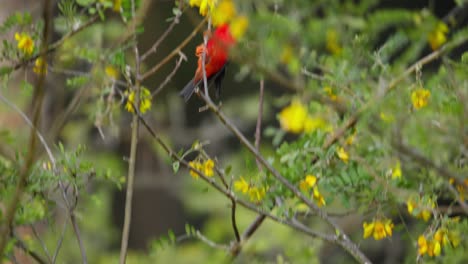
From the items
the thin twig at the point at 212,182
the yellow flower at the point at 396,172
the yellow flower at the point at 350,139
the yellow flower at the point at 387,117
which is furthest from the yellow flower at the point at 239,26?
the yellow flower at the point at 396,172

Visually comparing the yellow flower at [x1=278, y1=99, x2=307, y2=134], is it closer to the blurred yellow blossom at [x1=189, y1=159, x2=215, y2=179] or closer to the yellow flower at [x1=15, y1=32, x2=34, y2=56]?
the blurred yellow blossom at [x1=189, y1=159, x2=215, y2=179]

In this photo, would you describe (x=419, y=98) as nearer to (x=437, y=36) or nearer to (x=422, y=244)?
(x=437, y=36)

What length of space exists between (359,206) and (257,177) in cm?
35

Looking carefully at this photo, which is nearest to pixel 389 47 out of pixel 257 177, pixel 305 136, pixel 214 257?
pixel 305 136

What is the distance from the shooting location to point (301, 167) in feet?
8.89

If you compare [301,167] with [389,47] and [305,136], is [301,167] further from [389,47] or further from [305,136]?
[389,47]

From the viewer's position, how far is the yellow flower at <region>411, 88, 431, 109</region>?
2.52 meters

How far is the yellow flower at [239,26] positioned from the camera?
6.57 feet

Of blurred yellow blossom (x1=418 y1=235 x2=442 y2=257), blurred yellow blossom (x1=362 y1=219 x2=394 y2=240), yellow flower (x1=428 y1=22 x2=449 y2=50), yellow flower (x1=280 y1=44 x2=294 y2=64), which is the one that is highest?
yellow flower (x1=280 y1=44 x2=294 y2=64)

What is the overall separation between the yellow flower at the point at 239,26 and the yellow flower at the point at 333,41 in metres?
0.23

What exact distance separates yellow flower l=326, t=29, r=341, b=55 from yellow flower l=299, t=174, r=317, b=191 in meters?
0.47

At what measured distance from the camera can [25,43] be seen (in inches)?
108

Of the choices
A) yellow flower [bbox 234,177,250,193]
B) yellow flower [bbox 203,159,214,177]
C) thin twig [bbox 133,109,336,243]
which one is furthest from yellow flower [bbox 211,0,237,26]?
yellow flower [bbox 234,177,250,193]

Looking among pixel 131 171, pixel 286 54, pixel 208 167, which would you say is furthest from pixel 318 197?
pixel 286 54
